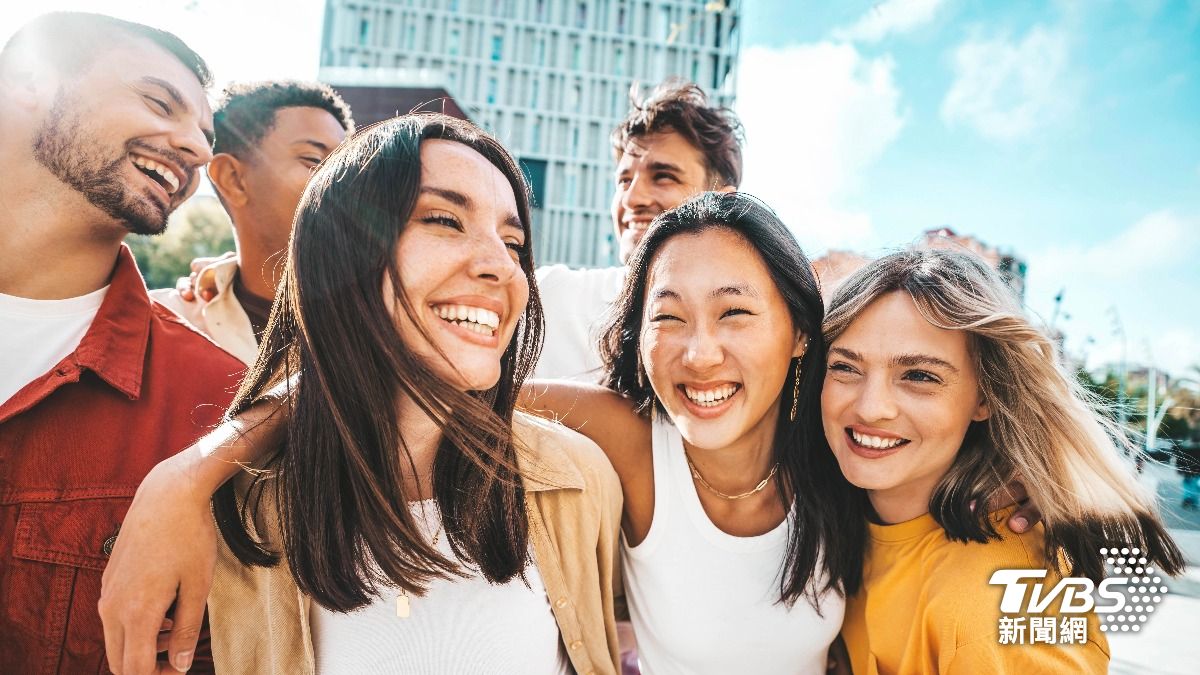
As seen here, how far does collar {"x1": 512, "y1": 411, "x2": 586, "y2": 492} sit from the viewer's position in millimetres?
2023

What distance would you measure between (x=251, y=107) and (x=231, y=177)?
417 mm

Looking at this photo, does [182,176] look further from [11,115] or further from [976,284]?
[976,284]

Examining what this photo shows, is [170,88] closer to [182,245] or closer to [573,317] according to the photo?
[573,317]

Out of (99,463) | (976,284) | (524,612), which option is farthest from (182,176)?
(976,284)

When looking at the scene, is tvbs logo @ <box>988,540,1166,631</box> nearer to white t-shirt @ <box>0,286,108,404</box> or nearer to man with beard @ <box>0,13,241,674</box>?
man with beard @ <box>0,13,241,674</box>

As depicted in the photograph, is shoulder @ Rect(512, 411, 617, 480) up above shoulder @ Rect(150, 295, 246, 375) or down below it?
below

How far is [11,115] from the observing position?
2059mm

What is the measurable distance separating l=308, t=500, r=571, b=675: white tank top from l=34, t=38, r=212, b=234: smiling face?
55.9 inches

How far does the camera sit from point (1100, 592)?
206cm

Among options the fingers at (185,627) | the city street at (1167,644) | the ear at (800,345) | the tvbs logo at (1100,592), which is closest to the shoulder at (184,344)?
the fingers at (185,627)

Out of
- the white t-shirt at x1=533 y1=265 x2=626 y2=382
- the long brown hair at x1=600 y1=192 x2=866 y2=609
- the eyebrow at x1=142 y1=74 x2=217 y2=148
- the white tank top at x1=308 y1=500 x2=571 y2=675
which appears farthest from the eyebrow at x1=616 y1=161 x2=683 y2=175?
the white tank top at x1=308 y1=500 x2=571 y2=675

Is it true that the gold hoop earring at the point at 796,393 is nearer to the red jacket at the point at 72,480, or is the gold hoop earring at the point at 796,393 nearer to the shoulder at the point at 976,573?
the shoulder at the point at 976,573

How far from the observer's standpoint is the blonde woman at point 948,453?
81.3 inches

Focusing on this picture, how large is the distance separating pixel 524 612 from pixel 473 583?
176mm
